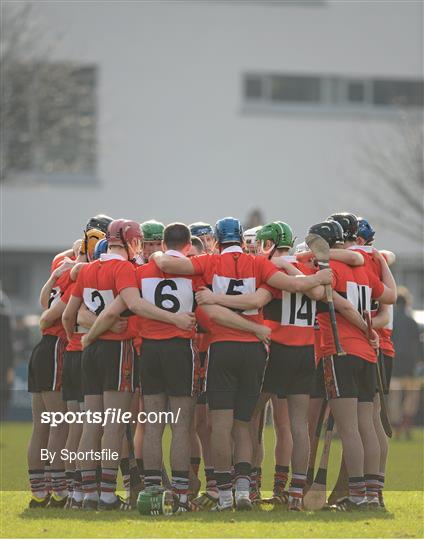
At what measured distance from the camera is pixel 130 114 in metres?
36.4

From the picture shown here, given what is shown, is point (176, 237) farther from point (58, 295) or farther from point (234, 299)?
point (58, 295)

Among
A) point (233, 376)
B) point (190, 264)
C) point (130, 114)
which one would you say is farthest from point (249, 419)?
point (130, 114)

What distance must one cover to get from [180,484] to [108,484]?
620 millimetres

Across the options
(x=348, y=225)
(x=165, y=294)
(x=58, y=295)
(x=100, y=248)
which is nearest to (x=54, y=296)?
(x=58, y=295)

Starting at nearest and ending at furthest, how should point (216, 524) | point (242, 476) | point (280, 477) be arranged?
point (216, 524)
point (242, 476)
point (280, 477)

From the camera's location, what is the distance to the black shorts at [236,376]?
421 inches

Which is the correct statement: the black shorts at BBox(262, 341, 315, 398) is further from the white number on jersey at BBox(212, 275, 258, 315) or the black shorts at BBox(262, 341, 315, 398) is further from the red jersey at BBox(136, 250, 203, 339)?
the red jersey at BBox(136, 250, 203, 339)

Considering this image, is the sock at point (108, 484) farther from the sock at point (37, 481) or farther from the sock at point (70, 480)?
the sock at point (37, 481)

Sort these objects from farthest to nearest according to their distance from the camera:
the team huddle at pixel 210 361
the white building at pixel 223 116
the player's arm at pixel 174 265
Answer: the white building at pixel 223 116 < the team huddle at pixel 210 361 < the player's arm at pixel 174 265

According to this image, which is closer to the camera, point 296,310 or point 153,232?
point 296,310

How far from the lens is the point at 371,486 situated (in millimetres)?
11242

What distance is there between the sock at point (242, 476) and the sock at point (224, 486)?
0.20ft

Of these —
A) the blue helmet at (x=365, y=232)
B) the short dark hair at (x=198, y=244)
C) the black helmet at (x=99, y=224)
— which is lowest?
the short dark hair at (x=198, y=244)

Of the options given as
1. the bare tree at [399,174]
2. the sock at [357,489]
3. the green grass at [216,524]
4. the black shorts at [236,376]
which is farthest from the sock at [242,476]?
the bare tree at [399,174]
